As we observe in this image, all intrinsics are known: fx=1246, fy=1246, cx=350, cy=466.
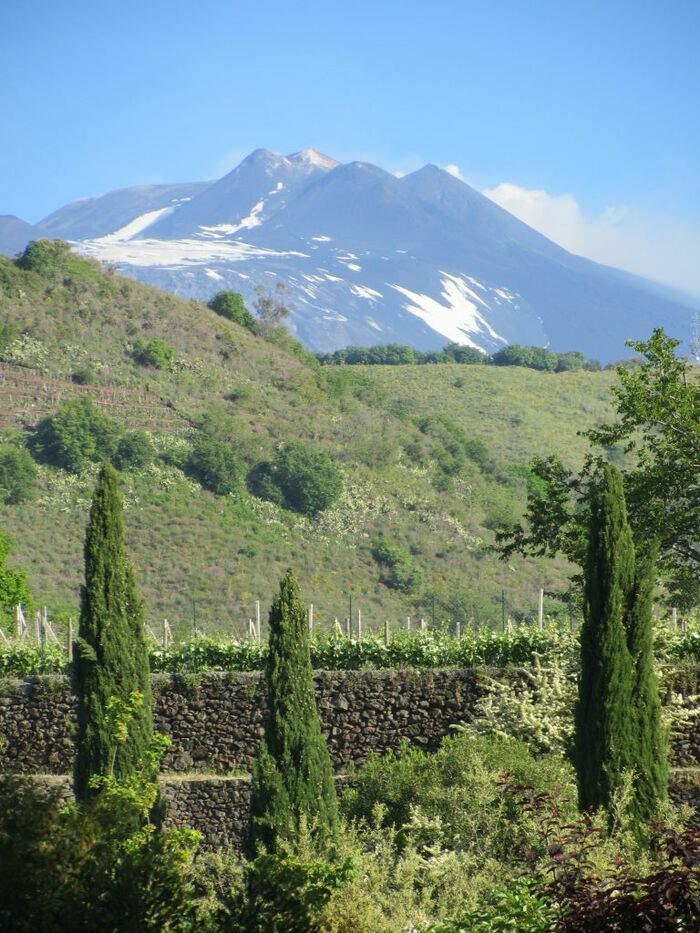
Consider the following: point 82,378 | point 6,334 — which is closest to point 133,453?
point 82,378

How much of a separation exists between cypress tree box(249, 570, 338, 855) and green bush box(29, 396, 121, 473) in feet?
105

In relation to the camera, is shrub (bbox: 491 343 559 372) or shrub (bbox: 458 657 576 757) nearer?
shrub (bbox: 458 657 576 757)

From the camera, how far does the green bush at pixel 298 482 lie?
153 ft

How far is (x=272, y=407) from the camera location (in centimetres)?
5281

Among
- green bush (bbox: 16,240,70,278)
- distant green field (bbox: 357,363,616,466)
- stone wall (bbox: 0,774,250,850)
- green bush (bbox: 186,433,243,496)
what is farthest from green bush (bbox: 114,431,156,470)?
stone wall (bbox: 0,774,250,850)

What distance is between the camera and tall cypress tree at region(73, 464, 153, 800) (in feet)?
47.3

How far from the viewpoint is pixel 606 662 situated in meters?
12.5

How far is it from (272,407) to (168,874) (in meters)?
46.3

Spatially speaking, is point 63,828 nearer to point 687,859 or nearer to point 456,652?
point 687,859

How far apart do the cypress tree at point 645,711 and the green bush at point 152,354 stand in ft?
Answer: 136

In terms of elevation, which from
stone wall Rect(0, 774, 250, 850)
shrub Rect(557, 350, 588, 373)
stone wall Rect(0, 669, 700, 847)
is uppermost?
shrub Rect(557, 350, 588, 373)

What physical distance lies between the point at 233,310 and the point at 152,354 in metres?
10.5

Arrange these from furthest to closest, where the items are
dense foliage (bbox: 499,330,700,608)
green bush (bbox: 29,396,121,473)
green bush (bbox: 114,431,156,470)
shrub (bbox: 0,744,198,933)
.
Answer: green bush (bbox: 114,431,156,470), green bush (bbox: 29,396,121,473), dense foliage (bbox: 499,330,700,608), shrub (bbox: 0,744,198,933)

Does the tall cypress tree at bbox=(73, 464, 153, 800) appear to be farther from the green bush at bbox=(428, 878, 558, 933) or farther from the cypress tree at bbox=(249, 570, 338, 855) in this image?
the green bush at bbox=(428, 878, 558, 933)
